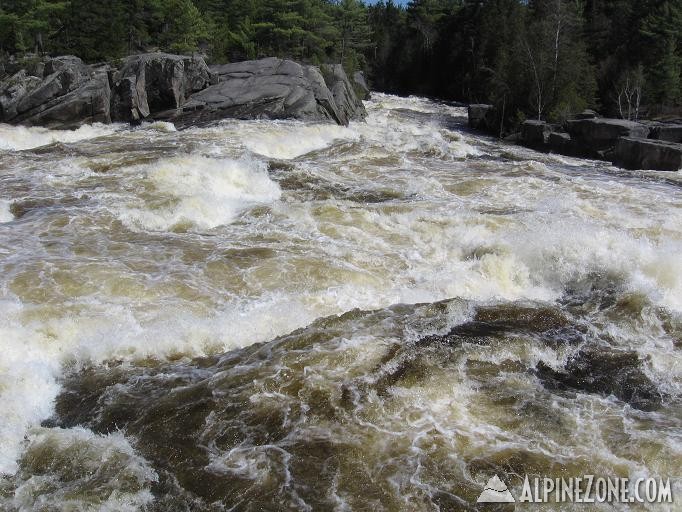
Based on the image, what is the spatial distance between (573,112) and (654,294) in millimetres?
Answer: 22122

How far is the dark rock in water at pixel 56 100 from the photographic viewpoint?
23484 mm

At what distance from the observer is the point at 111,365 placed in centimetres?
650

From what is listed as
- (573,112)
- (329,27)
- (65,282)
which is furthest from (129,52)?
(65,282)

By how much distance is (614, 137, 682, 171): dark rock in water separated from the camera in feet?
61.1

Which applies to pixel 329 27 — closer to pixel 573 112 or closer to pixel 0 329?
pixel 573 112

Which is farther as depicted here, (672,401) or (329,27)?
(329,27)

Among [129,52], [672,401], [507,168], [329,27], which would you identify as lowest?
[672,401]

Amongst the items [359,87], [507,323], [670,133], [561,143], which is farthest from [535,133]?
[507,323]

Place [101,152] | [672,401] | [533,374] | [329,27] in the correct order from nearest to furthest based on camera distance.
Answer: [672,401] → [533,374] → [101,152] → [329,27]

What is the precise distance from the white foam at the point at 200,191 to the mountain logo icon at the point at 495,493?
7972 mm

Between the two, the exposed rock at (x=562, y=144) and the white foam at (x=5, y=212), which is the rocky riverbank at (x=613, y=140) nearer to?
the exposed rock at (x=562, y=144)

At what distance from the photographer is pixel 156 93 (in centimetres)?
2625

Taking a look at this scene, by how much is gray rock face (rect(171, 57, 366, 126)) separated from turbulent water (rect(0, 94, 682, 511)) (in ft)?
41.4

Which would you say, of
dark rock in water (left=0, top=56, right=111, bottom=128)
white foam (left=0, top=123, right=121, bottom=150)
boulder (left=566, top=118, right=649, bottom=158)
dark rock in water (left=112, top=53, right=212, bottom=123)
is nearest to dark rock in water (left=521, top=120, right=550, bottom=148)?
boulder (left=566, top=118, right=649, bottom=158)
